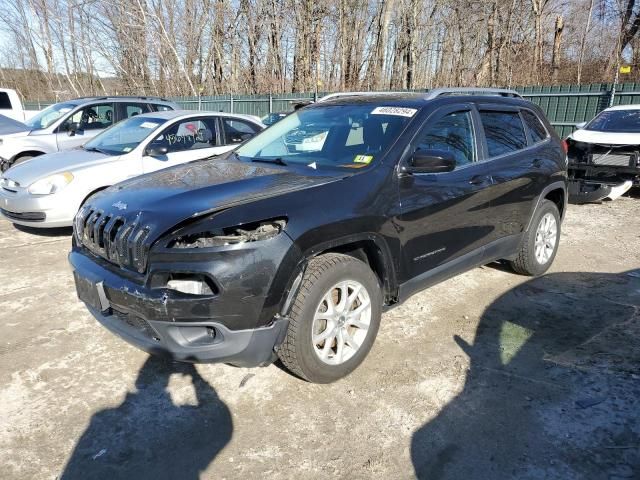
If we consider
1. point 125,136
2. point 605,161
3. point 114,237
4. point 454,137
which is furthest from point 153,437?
point 605,161

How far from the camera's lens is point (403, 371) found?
318cm

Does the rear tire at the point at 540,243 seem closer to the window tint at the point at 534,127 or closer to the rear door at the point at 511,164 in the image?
the rear door at the point at 511,164

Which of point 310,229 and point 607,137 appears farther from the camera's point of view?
point 607,137

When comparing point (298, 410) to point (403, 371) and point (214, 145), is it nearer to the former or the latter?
point (403, 371)

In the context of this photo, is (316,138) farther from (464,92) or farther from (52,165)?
(52,165)

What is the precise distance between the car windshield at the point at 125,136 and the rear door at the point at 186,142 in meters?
0.19

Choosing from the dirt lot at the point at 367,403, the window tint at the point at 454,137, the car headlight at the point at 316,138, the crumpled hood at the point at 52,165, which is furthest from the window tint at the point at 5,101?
the window tint at the point at 454,137

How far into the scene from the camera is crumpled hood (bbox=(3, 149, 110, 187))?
5.84 meters

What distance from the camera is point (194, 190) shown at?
2.85 m

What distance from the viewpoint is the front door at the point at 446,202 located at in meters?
3.27

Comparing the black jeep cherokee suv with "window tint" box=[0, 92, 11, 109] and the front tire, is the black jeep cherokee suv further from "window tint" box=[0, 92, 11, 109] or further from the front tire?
"window tint" box=[0, 92, 11, 109]

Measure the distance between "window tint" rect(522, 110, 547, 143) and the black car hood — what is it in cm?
246

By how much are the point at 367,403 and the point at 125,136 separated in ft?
18.0

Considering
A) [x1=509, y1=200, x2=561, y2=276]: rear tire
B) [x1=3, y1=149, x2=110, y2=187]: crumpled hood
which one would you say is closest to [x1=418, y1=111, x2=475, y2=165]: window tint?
[x1=509, y1=200, x2=561, y2=276]: rear tire
